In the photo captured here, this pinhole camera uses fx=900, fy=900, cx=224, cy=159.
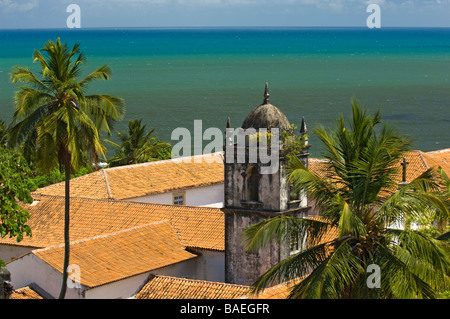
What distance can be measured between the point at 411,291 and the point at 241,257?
40.8ft

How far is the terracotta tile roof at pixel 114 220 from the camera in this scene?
31.3 m

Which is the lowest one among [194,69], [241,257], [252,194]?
[241,257]

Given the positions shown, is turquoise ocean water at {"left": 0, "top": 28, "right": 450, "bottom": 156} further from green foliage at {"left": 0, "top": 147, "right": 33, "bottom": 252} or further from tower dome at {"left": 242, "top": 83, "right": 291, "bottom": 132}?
green foliage at {"left": 0, "top": 147, "right": 33, "bottom": 252}

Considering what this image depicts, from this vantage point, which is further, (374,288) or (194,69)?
(194,69)

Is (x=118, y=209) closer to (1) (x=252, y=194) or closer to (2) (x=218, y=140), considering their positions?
(1) (x=252, y=194)

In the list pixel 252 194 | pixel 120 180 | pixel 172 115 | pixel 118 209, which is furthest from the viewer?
pixel 172 115

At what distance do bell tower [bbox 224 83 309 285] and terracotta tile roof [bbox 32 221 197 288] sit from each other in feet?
9.47

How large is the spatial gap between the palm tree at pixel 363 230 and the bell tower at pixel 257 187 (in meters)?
8.39

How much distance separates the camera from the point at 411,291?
15.0 m

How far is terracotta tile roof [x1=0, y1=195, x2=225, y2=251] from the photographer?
31.3m

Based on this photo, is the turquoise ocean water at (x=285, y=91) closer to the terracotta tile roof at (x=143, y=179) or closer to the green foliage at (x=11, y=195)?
the terracotta tile roof at (x=143, y=179)

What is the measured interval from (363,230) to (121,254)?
46.8ft

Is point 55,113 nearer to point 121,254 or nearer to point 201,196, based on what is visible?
point 121,254
